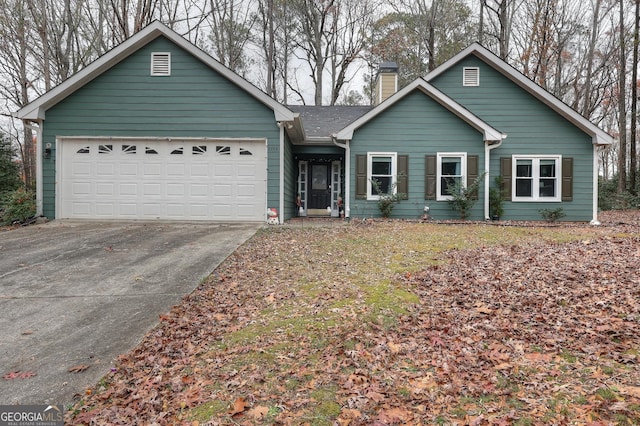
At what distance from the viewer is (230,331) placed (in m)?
3.61

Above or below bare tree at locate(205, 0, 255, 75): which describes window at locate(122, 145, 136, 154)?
below

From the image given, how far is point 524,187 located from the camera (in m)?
12.4

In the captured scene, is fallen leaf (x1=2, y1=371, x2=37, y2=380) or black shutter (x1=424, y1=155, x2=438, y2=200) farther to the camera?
black shutter (x1=424, y1=155, x2=438, y2=200)

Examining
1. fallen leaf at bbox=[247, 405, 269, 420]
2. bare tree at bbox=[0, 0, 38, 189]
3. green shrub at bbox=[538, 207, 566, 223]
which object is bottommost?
fallen leaf at bbox=[247, 405, 269, 420]

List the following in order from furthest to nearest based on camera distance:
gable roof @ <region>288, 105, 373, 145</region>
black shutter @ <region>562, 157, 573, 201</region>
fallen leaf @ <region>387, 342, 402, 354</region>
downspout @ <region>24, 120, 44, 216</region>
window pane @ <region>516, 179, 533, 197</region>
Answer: gable roof @ <region>288, 105, 373, 145</region>, window pane @ <region>516, 179, 533, 197</region>, black shutter @ <region>562, 157, 573, 201</region>, downspout @ <region>24, 120, 44, 216</region>, fallen leaf @ <region>387, 342, 402, 354</region>

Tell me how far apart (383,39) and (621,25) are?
12.1 meters

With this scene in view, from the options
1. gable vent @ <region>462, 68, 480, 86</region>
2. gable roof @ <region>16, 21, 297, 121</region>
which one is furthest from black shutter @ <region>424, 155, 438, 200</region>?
gable roof @ <region>16, 21, 297, 121</region>

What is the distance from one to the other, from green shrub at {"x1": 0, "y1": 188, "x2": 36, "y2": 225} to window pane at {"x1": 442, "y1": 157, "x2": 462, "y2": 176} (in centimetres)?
1164

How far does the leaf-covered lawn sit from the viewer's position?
2.43 meters

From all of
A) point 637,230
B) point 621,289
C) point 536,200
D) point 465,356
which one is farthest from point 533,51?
point 465,356

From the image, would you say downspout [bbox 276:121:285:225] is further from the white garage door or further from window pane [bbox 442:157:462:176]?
window pane [bbox 442:157:462:176]

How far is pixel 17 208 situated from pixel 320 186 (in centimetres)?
924

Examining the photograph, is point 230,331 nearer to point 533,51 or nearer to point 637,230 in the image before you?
point 637,230

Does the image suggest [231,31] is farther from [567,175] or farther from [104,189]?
[567,175]
